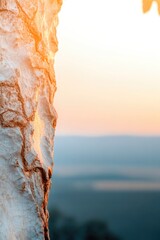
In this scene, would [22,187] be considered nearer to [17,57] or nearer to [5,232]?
[5,232]

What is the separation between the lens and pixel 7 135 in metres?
1.22

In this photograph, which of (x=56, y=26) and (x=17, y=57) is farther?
(x=56, y=26)

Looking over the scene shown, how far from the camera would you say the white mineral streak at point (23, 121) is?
1214mm

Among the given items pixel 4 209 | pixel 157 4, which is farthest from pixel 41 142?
pixel 157 4

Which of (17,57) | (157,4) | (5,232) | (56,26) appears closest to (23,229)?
(5,232)

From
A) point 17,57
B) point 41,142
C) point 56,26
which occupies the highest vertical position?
point 56,26

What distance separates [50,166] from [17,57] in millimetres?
316

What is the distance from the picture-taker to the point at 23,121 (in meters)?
1.25

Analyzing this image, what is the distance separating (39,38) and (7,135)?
0.92ft

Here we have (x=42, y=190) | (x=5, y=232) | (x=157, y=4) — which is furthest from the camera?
(x=157, y=4)

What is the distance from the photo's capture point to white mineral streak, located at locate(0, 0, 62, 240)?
47.8 inches

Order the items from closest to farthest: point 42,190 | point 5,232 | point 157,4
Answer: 1. point 5,232
2. point 42,190
3. point 157,4

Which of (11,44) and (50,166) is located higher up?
(11,44)

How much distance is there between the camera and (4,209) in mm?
1207
